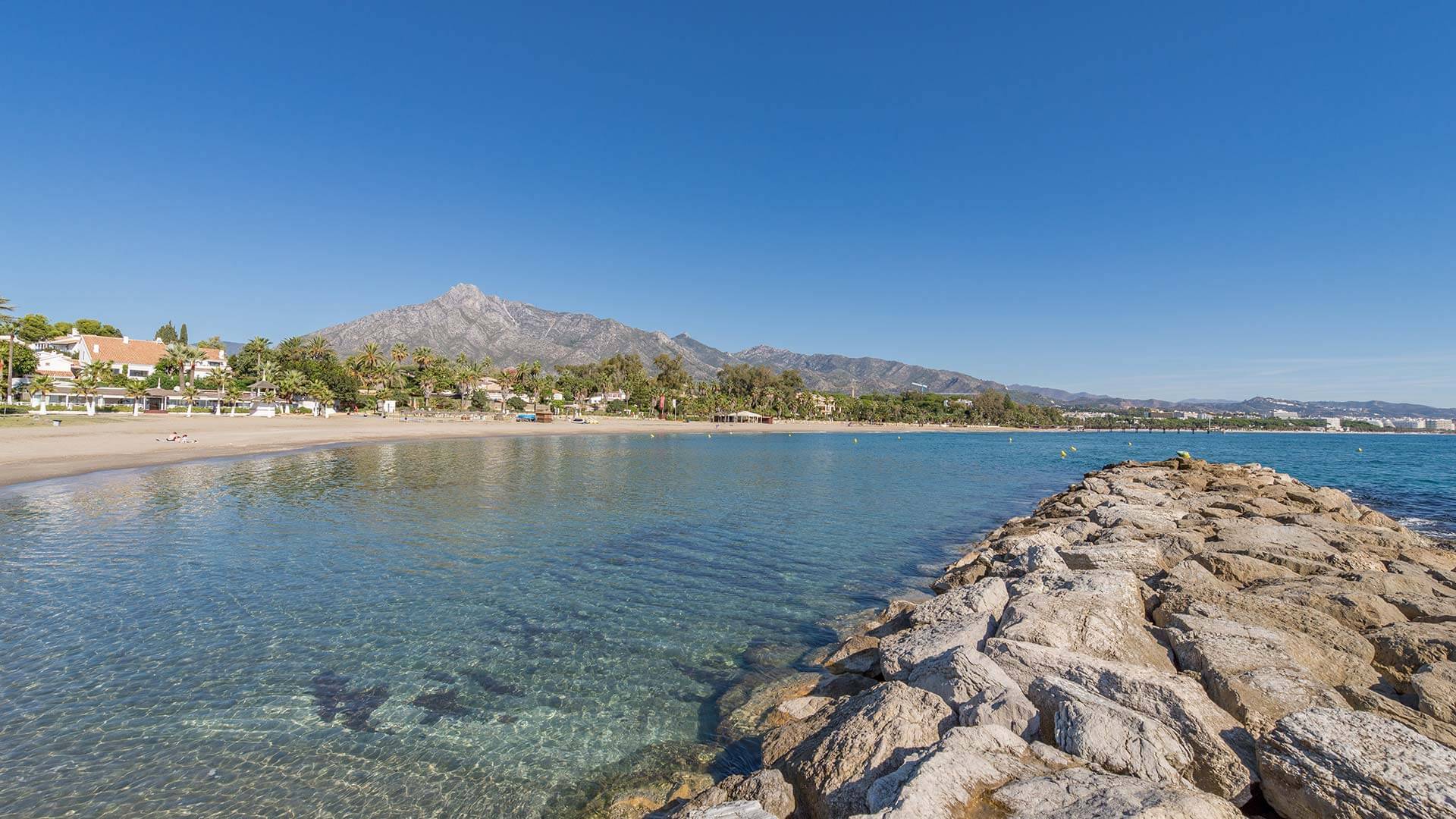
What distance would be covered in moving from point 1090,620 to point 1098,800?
4132 mm

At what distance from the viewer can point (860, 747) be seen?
528 cm

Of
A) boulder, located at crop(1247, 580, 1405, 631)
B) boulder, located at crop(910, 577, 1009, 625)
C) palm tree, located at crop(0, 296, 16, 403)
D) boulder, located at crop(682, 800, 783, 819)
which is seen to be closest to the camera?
boulder, located at crop(682, 800, 783, 819)

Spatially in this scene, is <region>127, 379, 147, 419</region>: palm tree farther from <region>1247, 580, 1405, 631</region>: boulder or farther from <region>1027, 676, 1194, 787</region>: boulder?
<region>1247, 580, 1405, 631</region>: boulder

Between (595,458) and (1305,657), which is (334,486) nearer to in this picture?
(595,458)

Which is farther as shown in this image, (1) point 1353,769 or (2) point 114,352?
(2) point 114,352

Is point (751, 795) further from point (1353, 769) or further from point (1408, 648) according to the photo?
point (1408, 648)

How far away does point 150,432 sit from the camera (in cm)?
4462

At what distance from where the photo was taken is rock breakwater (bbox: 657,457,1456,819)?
4270 millimetres

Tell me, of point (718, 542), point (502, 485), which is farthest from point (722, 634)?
point (502, 485)

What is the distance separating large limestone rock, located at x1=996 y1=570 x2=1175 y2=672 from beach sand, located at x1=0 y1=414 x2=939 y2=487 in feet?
118

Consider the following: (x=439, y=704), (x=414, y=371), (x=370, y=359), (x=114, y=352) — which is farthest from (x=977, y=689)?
(x=114, y=352)

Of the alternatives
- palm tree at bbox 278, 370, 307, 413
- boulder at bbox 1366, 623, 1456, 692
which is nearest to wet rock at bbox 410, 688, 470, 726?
boulder at bbox 1366, 623, 1456, 692

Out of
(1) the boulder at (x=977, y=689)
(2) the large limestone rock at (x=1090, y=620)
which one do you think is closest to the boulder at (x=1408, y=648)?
(2) the large limestone rock at (x=1090, y=620)

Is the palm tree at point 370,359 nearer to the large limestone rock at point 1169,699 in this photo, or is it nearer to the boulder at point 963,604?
the boulder at point 963,604
